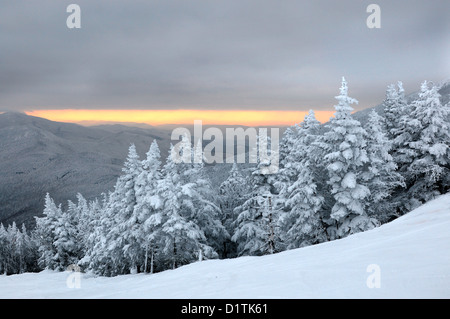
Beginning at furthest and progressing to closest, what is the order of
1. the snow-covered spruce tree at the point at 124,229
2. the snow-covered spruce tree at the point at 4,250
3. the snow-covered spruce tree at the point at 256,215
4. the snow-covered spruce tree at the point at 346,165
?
1. the snow-covered spruce tree at the point at 4,250
2. the snow-covered spruce tree at the point at 124,229
3. the snow-covered spruce tree at the point at 256,215
4. the snow-covered spruce tree at the point at 346,165

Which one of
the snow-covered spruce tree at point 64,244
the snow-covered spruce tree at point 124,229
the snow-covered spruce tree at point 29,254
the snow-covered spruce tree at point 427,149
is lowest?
the snow-covered spruce tree at point 29,254

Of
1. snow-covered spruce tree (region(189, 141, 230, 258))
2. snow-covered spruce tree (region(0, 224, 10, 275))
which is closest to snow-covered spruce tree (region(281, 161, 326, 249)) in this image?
snow-covered spruce tree (region(189, 141, 230, 258))

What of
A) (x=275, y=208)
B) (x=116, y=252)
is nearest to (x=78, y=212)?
(x=116, y=252)

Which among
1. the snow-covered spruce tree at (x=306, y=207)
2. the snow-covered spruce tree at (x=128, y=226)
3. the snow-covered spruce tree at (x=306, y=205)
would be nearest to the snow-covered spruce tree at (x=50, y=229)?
the snow-covered spruce tree at (x=128, y=226)

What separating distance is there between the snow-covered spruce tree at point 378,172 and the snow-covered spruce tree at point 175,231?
47.4 feet

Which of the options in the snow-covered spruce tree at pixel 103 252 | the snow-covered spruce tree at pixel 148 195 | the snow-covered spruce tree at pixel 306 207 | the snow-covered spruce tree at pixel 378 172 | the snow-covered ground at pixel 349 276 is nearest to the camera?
the snow-covered ground at pixel 349 276

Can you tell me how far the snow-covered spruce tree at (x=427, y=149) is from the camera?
24.1 metres

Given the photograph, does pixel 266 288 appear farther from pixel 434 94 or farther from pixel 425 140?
pixel 434 94

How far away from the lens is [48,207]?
51.8 metres

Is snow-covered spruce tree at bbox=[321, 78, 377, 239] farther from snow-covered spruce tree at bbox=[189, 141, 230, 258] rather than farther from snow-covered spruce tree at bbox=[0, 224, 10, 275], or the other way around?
snow-covered spruce tree at bbox=[0, 224, 10, 275]

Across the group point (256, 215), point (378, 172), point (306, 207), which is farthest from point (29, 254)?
point (378, 172)

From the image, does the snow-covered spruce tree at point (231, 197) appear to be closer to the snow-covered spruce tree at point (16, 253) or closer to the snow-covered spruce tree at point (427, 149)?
the snow-covered spruce tree at point (427, 149)

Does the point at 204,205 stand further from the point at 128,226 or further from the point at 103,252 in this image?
the point at 103,252

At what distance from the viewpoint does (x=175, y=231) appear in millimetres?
25906
